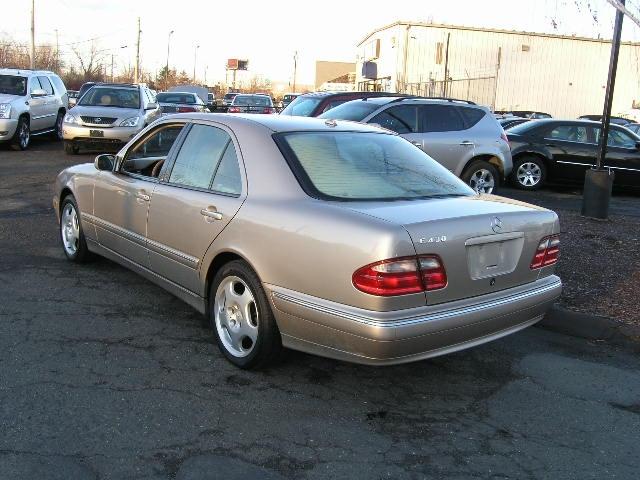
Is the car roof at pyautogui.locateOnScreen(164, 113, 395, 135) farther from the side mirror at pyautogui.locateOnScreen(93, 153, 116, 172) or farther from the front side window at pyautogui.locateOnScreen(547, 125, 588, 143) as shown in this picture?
the front side window at pyautogui.locateOnScreen(547, 125, 588, 143)

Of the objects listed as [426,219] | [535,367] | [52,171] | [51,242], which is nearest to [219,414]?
[426,219]

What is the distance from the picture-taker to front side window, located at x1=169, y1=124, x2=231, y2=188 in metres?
4.55

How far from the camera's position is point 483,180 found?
1098 cm

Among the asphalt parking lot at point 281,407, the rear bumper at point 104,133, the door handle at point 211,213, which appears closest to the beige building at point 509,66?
the rear bumper at point 104,133

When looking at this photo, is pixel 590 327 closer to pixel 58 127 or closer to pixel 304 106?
pixel 304 106

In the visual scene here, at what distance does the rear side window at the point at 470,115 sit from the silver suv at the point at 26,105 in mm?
9938

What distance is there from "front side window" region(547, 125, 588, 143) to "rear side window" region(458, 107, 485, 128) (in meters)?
2.76

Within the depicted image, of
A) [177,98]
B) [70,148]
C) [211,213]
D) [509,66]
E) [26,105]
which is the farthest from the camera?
[509,66]

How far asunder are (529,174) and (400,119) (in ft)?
12.4

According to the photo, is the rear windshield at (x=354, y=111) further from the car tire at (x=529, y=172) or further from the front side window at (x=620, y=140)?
the front side window at (x=620, y=140)

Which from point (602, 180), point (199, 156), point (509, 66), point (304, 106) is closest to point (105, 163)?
point (199, 156)

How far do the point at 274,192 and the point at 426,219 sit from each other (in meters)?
0.95

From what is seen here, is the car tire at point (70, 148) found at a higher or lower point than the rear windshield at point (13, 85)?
lower

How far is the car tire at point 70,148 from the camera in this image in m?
15.3
